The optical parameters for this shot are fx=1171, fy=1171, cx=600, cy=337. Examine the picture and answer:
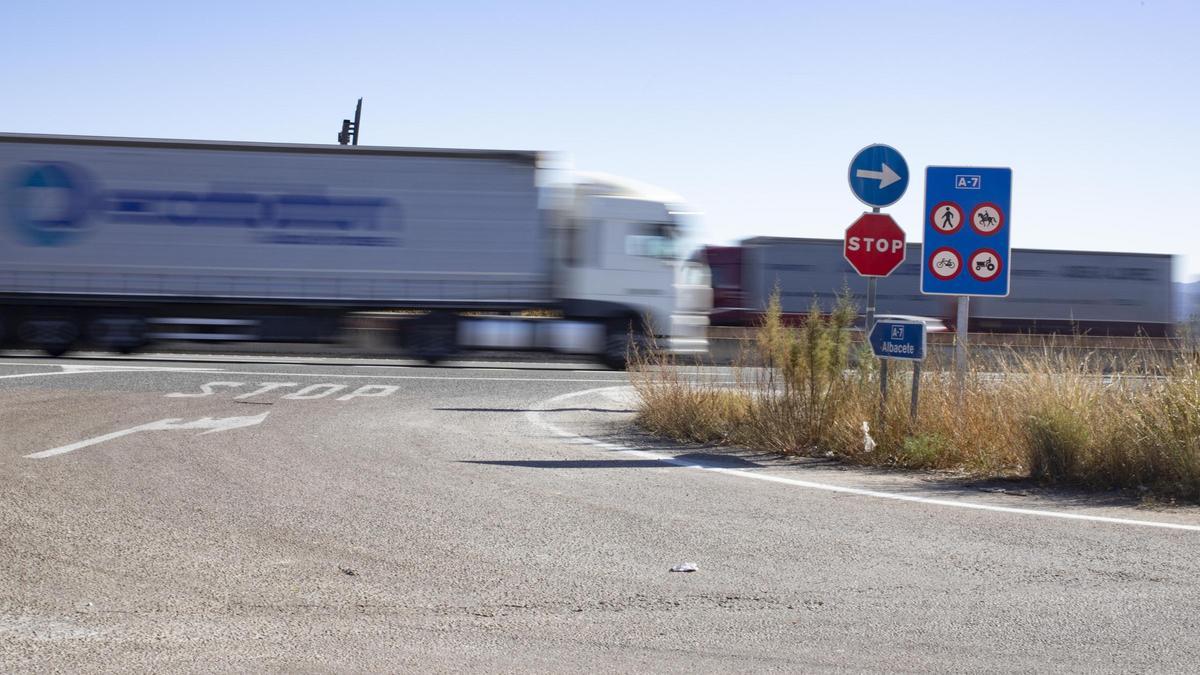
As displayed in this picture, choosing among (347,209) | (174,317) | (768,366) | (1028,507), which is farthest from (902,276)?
(1028,507)

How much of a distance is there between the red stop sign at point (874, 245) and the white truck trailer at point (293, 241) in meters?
11.4

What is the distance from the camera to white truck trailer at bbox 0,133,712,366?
2236 cm

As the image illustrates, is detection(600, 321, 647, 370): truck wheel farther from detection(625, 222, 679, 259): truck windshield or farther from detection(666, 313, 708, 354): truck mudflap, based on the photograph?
→ detection(625, 222, 679, 259): truck windshield

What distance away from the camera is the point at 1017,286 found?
3531 cm

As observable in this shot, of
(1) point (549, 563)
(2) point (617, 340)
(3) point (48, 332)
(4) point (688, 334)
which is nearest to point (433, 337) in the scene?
(2) point (617, 340)

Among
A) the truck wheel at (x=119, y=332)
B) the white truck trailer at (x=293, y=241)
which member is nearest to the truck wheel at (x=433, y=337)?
the white truck trailer at (x=293, y=241)

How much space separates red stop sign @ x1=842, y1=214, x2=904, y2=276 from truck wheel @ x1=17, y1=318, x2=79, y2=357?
1691cm

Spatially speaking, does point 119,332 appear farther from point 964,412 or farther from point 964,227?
point 964,412

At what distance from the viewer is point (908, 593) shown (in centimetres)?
554

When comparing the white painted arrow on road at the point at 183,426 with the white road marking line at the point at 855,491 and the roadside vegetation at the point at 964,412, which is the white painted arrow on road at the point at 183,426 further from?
the roadside vegetation at the point at 964,412

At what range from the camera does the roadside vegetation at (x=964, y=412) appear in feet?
29.1

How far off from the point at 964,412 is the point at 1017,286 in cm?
2665

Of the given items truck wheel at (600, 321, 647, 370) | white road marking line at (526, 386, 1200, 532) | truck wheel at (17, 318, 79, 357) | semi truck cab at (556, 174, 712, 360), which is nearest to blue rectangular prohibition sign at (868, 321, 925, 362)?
white road marking line at (526, 386, 1200, 532)

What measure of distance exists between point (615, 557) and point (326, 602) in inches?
66.5
